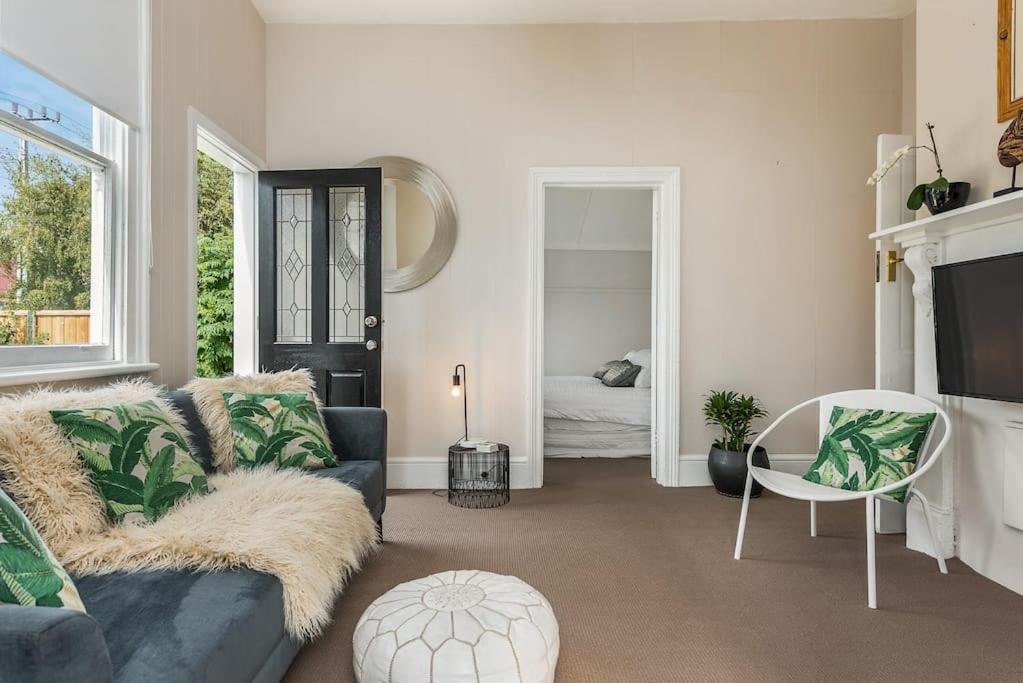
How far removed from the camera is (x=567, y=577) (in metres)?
2.38

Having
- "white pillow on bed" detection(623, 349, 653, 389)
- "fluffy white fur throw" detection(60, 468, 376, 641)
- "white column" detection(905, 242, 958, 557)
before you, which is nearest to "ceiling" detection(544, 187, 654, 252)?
"white pillow on bed" detection(623, 349, 653, 389)

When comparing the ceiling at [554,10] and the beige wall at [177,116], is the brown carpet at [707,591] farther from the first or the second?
the ceiling at [554,10]

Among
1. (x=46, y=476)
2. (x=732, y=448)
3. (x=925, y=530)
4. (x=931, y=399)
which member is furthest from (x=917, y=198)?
(x=46, y=476)

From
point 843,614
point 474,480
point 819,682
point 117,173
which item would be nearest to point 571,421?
point 474,480

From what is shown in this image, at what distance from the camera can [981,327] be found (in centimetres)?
222

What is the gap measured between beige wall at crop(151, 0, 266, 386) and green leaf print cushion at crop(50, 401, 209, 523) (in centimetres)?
100

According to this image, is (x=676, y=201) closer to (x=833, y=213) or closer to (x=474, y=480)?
(x=833, y=213)

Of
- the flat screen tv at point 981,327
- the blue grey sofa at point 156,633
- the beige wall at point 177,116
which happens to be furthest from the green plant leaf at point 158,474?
the flat screen tv at point 981,327

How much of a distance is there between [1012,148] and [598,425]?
126 inches

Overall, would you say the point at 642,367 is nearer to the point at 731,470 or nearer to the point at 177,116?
the point at 731,470

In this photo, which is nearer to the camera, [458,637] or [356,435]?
[458,637]

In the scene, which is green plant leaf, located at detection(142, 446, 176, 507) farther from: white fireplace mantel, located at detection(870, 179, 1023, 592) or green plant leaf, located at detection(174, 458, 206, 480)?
white fireplace mantel, located at detection(870, 179, 1023, 592)

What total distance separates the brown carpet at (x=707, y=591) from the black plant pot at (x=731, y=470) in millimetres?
104

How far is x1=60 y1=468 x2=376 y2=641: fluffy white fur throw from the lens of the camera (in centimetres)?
142
